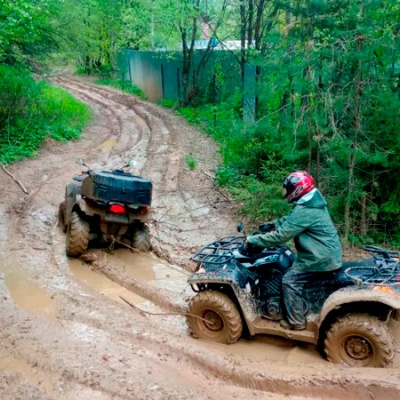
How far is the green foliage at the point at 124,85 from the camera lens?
29.0m

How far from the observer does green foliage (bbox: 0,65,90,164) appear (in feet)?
47.8

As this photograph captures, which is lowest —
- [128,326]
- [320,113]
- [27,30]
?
[128,326]

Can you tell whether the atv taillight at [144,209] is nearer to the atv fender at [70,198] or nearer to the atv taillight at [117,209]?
the atv taillight at [117,209]

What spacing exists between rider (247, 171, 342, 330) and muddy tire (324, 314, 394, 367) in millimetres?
437

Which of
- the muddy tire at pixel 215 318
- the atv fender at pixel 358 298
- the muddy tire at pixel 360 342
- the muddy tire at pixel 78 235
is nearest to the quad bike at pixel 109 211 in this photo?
the muddy tire at pixel 78 235

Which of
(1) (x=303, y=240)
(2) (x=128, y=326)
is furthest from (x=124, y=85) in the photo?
(1) (x=303, y=240)

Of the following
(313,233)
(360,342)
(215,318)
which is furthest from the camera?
(215,318)

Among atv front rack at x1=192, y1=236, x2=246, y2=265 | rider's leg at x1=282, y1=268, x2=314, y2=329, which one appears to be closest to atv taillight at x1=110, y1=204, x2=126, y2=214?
atv front rack at x1=192, y1=236, x2=246, y2=265

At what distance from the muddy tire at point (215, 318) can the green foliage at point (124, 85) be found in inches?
936

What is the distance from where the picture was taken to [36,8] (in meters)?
13.2

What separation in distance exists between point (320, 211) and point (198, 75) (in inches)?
778

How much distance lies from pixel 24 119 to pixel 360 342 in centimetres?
1425

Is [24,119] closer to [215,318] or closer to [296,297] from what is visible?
[215,318]

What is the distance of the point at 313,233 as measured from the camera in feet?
16.9
